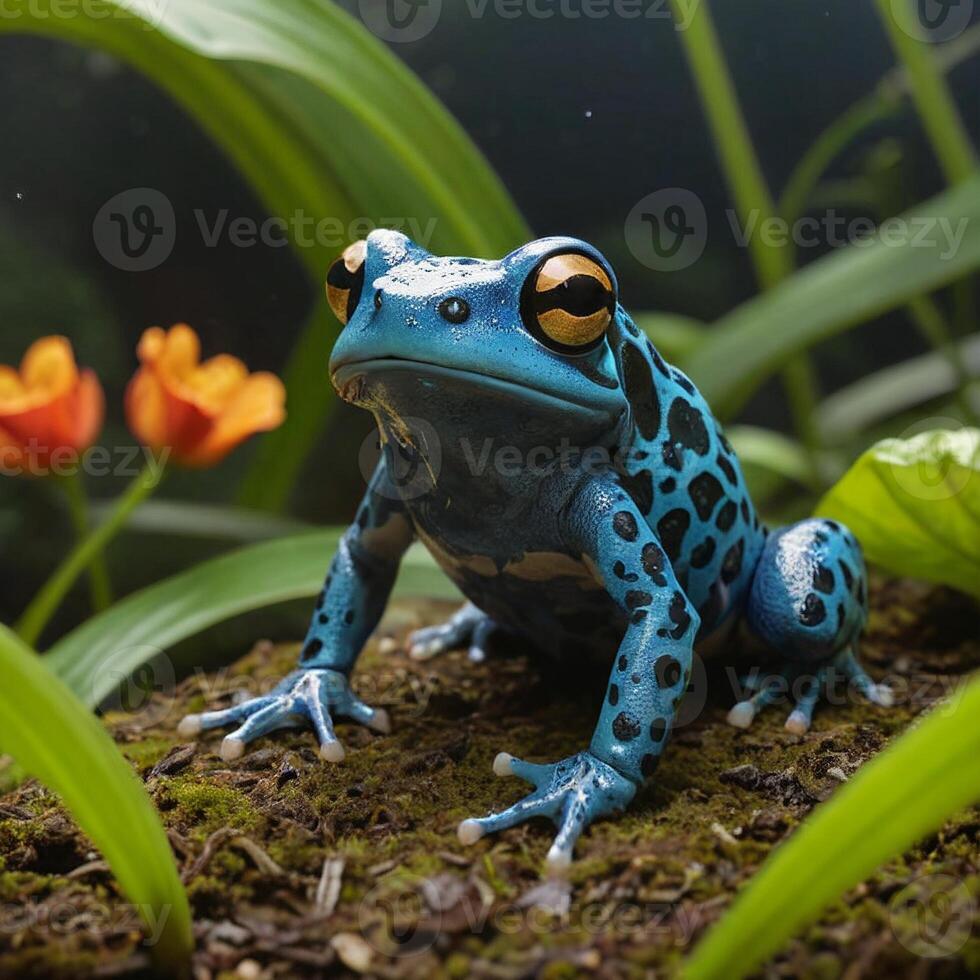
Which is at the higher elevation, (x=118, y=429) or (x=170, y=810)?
(x=118, y=429)

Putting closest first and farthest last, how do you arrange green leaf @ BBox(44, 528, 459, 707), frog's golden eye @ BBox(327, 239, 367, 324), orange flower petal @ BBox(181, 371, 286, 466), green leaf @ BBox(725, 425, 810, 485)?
frog's golden eye @ BBox(327, 239, 367, 324) → green leaf @ BBox(44, 528, 459, 707) → orange flower petal @ BBox(181, 371, 286, 466) → green leaf @ BBox(725, 425, 810, 485)

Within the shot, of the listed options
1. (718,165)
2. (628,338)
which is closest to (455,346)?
(628,338)

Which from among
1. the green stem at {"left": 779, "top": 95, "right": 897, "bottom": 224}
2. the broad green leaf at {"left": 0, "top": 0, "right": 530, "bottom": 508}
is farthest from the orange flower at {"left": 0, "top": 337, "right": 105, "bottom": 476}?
the green stem at {"left": 779, "top": 95, "right": 897, "bottom": 224}

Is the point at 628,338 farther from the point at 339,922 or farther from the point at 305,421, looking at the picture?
the point at 305,421

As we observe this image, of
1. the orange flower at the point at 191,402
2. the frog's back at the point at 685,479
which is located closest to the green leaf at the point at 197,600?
the orange flower at the point at 191,402

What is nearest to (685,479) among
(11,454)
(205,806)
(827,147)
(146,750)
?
(205,806)

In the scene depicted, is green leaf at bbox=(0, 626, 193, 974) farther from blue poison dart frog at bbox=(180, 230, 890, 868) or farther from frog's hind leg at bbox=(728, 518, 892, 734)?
frog's hind leg at bbox=(728, 518, 892, 734)

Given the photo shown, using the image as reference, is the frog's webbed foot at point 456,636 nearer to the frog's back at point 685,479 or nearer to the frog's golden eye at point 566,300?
the frog's back at point 685,479
